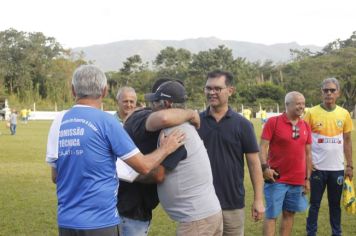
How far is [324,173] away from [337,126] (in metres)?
0.65

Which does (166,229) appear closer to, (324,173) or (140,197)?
(324,173)

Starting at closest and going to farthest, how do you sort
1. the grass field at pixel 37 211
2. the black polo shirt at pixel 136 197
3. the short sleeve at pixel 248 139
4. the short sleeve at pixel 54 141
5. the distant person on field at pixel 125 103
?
the short sleeve at pixel 54 141 → the black polo shirt at pixel 136 197 → the short sleeve at pixel 248 139 → the distant person on field at pixel 125 103 → the grass field at pixel 37 211

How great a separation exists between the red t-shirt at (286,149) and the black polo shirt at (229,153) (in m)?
1.55

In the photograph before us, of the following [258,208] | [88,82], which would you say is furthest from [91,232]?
[258,208]

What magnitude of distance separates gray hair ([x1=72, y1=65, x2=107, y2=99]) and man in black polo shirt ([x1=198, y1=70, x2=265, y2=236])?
156 centimetres

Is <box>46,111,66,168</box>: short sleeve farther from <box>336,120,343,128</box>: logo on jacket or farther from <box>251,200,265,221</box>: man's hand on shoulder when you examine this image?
<box>336,120,343,128</box>: logo on jacket

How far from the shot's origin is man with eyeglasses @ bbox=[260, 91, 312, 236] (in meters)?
6.04

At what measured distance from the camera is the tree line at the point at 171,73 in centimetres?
6656

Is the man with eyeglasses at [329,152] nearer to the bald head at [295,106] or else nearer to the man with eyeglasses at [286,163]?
the man with eyeglasses at [286,163]

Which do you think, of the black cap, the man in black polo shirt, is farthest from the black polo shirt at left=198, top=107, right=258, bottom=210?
the black cap

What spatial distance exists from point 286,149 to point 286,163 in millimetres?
165

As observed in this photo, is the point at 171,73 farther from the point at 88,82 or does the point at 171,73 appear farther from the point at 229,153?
the point at 88,82

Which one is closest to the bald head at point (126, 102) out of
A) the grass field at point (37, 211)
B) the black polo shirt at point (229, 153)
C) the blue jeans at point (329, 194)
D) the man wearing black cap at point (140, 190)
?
the grass field at point (37, 211)

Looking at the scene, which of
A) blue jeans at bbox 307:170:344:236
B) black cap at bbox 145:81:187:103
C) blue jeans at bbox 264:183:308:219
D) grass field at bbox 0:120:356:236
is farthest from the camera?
grass field at bbox 0:120:356:236
